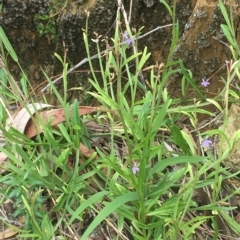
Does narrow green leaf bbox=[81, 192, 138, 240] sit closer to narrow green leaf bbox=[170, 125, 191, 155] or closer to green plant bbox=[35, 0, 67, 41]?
narrow green leaf bbox=[170, 125, 191, 155]

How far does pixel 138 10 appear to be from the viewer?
147 centimetres

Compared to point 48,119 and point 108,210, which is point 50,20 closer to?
point 48,119

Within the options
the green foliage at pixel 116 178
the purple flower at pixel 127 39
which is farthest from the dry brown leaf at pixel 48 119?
the purple flower at pixel 127 39

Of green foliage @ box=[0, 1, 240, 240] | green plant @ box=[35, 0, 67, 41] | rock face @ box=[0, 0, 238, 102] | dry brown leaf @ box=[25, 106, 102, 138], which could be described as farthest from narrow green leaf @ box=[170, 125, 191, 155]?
green plant @ box=[35, 0, 67, 41]

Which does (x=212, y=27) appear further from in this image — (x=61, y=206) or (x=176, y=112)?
(x=61, y=206)

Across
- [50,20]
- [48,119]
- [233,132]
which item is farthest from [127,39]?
[50,20]

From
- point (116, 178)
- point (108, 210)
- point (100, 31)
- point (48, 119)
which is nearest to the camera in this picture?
point (108, 210)

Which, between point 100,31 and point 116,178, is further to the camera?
point 100,31

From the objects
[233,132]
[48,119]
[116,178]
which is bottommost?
[233,132]

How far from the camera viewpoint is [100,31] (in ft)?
4.95

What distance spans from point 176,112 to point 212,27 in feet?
1.11

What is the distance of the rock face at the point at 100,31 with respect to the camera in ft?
4.61

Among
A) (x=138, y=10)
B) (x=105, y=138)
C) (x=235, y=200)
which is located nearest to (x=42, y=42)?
(x=138, y=10)

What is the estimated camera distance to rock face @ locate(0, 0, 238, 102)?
4.61 feet
